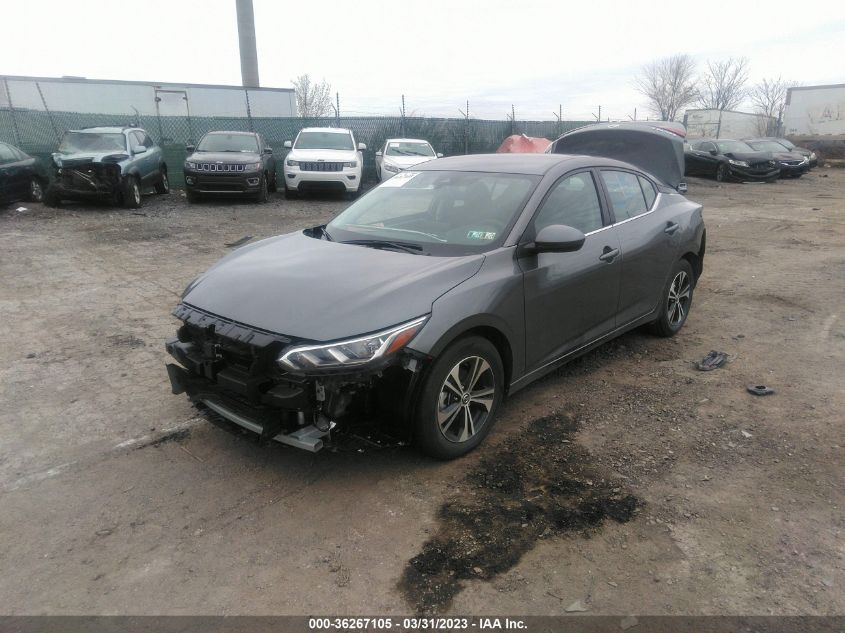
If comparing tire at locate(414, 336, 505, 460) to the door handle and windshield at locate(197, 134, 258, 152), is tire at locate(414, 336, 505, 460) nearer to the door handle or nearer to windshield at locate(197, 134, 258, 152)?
the door handle

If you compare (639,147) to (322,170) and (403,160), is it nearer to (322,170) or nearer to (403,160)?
(322,170)

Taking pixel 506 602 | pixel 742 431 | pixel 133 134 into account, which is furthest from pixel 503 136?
pixel 506 602

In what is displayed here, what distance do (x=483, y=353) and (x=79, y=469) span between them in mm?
2322

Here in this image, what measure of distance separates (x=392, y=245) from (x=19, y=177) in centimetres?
1224

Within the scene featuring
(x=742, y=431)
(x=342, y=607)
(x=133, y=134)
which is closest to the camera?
(x=342, y=607)

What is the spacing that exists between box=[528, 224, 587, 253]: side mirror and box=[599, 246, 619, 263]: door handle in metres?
0.72

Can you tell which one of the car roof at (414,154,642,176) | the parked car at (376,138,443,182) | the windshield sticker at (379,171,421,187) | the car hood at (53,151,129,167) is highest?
the car roof at (414,154,642,176)

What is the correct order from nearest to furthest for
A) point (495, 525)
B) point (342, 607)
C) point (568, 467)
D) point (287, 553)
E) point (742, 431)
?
point (342, 607) < point (287, 553) < point (495, 525) < point (568, 467) < point (742, 431)

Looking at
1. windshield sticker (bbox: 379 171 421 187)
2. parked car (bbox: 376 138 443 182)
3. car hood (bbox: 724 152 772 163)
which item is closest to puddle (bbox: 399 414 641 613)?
windshield sticker (bbox: 379 171 421 187)

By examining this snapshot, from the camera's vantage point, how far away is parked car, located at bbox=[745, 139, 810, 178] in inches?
872

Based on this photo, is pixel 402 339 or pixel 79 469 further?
pixel 79 469

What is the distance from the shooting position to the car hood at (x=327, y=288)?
9.70 feet

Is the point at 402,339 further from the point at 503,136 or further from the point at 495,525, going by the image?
the point at 503,136

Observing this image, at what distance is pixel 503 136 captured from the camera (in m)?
23.5
